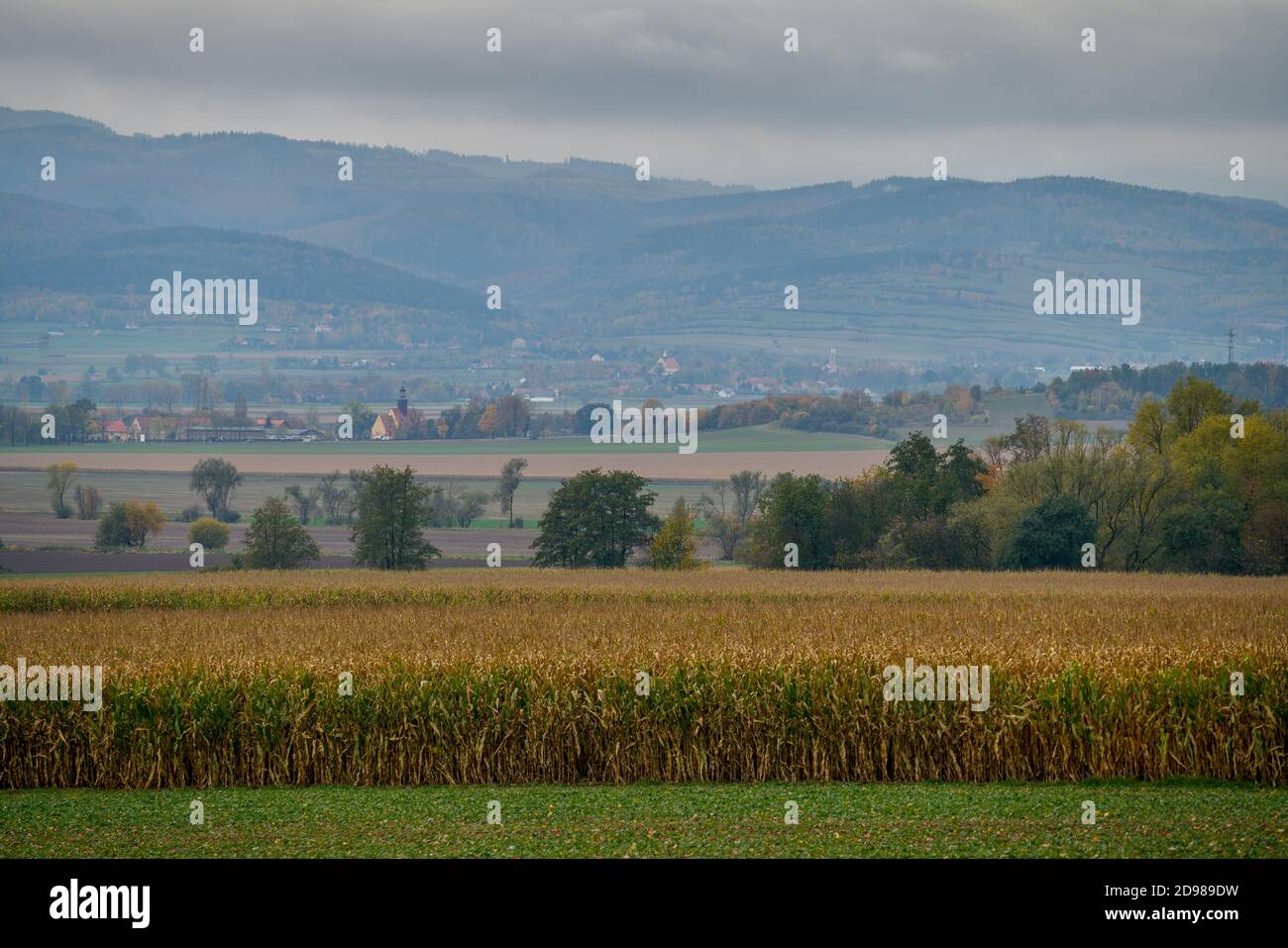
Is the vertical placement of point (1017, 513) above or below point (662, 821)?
above

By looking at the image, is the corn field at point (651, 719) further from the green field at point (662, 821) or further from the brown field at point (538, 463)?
the brown field at point (538, 463)

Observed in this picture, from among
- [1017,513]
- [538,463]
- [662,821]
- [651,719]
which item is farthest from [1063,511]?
[538,463]

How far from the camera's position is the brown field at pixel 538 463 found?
167500 mm

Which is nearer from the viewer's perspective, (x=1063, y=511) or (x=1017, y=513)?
(x=1063, y=511)

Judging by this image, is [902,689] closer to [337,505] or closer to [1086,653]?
[1086,653]

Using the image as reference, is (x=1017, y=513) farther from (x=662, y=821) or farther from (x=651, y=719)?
(x=662, y=821)

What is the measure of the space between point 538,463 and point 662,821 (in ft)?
563

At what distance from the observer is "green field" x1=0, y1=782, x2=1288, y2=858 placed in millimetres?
15320

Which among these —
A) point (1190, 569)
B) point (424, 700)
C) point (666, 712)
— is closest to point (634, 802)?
point (666, 712)

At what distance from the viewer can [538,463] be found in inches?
7392

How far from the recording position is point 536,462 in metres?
188

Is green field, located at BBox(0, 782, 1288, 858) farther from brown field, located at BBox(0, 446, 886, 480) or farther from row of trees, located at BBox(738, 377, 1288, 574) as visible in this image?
brown field, located at BBox(0, 446, 886, 480)

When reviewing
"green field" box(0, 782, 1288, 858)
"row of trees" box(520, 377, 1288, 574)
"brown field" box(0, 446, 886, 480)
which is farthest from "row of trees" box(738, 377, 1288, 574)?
"brown field" box(0, 446, 886, 480)

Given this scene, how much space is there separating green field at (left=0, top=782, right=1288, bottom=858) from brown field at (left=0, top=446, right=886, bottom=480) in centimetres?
13754
